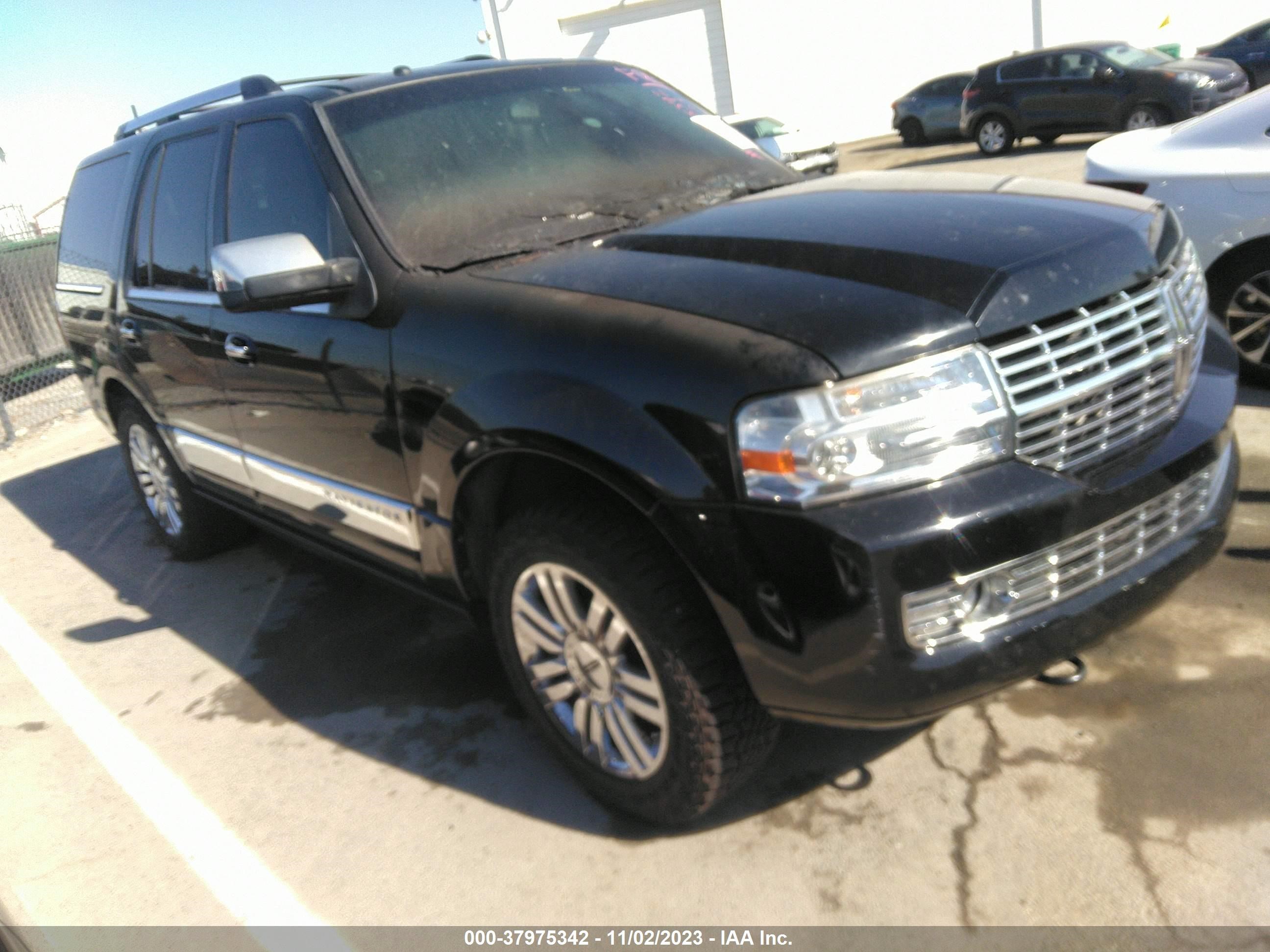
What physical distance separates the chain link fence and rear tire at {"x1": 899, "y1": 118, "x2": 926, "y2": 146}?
18.0 meters

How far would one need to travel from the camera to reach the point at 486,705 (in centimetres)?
353

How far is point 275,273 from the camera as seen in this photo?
2924 millimetres

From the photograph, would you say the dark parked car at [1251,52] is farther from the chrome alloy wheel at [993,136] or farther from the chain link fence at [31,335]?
the chain link fence at [31,335]

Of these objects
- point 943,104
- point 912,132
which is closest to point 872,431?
point 943,104

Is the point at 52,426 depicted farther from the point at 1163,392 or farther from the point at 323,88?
the point at 1163,392

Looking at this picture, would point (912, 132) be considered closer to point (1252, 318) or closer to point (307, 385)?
point (1252, 318)

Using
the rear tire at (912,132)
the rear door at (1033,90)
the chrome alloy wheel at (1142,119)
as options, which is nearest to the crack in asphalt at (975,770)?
the chrome alloy wheel at (1142,119)

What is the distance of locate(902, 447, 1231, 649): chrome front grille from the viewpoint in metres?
2.14

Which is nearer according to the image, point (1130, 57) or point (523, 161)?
point (523, 161)

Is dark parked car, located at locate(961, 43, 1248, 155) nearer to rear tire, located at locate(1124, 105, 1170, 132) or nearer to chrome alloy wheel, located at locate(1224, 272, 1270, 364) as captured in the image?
rear tire, located at locate(1124, 105, 1170, 132)

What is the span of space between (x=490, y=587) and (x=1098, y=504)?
1.50 m

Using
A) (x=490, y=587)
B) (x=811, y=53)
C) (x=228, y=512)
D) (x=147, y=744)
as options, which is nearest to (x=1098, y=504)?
(x=490, y=587)

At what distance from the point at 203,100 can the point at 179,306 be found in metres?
0.90

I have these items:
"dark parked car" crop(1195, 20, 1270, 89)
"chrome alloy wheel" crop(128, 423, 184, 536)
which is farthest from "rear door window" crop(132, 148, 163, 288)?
"dark parked car" crop(1195, 20, 1270, 89)
